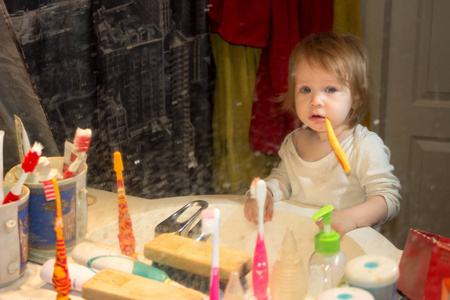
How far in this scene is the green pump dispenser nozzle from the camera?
1.93 feet

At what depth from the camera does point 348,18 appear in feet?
1.98

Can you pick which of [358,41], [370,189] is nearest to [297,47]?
[358,41]

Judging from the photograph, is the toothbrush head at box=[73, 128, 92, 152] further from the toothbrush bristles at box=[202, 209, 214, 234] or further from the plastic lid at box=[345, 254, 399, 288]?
the plastic lid at box=[345, 254, 399, 288]

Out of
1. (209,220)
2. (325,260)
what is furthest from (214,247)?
(325,260)

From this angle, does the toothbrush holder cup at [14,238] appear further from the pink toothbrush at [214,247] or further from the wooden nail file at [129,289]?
the pink toothbrush at [214,247]

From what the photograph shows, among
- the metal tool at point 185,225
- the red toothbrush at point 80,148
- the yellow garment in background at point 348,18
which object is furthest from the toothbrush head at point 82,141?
the yellow garment in background at point 348,18

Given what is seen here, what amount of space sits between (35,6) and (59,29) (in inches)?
1.8

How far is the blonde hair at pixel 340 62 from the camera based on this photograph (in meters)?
0.61

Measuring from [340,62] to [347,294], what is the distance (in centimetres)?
28

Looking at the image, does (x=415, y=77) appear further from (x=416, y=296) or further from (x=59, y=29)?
(x=59, y=29)

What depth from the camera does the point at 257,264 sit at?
61 centimetres

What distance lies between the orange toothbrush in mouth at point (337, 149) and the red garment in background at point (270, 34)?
0.16 feet

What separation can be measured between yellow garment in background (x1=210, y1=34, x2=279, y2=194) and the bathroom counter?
5cm

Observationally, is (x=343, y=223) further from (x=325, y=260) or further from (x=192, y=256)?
(x=192, y=256)
